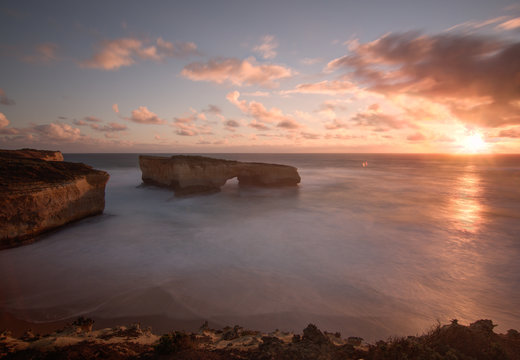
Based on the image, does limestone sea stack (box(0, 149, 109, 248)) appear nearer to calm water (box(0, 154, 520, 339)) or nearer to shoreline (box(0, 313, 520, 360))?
calm water (box(0, 154, 520, 339))

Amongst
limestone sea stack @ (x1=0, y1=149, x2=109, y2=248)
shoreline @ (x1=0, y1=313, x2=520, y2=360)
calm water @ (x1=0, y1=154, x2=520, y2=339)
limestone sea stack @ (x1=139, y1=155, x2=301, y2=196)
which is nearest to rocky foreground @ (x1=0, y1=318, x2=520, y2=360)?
shoreline @ (x1=0, y1=313, x2=520, y2=360)

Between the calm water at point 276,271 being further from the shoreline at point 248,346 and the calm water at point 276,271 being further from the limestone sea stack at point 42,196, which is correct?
the shoreline at point 248,346

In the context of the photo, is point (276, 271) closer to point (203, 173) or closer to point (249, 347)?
point (249, 347)

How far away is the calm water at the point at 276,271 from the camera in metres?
5.72

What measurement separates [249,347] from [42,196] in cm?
1094

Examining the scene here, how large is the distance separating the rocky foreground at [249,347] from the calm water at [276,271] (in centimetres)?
140

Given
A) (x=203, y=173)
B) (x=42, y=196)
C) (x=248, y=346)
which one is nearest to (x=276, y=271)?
(x=248, y=346)

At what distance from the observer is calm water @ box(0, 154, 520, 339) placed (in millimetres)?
5719

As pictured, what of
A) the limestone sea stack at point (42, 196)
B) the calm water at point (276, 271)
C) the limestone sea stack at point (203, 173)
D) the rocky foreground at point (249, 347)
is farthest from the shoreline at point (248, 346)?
Result: the limestone sea stack at point (203, 173)

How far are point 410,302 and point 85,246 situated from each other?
11.8 metres

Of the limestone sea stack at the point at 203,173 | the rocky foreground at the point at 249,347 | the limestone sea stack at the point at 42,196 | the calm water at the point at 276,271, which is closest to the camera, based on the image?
the rocky foreground at the point at 249,347

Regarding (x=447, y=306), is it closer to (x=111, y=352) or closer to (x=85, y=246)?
(x=111, y=352)

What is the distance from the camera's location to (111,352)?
132 inches

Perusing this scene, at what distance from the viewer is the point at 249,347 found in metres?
3.76
